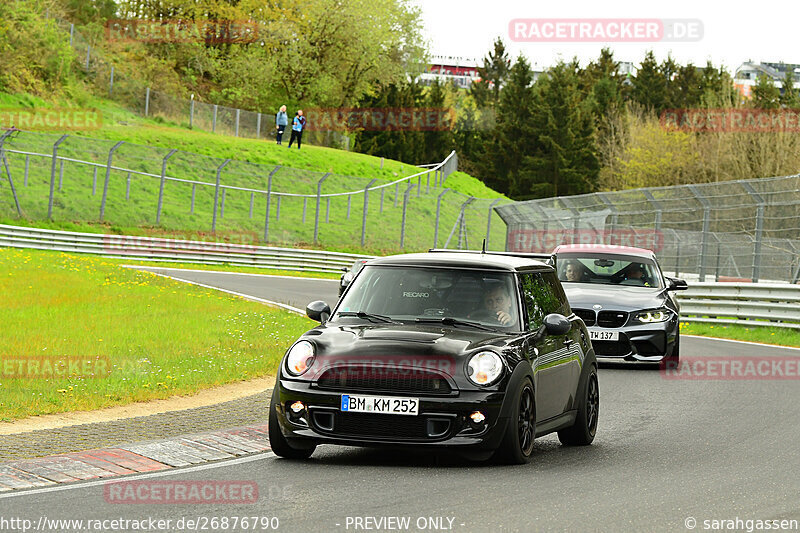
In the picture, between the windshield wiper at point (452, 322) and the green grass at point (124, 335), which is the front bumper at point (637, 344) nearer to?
the green grass at point (124, 335)

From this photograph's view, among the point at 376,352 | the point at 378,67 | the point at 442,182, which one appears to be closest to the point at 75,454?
the point at 376,352

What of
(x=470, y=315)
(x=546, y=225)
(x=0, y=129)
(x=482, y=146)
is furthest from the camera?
(x=482, y=146)

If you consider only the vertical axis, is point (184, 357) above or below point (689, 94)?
below

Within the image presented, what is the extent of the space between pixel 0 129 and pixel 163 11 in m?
36.2

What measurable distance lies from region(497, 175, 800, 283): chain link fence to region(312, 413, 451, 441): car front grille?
18.8 metres

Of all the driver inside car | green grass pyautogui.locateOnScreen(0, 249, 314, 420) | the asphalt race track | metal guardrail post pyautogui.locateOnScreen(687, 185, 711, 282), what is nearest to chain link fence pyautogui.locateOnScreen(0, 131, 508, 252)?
metal guardrail post pyautogui.locateOnScreen(687, 185, 711, 282)

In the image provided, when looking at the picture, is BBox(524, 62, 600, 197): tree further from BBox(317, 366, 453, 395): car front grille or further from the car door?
BBox(317, 366, 453, 395): car front grille

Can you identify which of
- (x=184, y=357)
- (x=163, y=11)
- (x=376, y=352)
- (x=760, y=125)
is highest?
(x=163, y=11)

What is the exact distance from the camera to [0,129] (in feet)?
161

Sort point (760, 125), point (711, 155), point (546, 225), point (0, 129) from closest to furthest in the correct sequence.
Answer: point (546, 225) < point (0, 129) < point (760, 125) < point (711, 155)

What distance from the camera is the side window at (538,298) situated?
381 inches

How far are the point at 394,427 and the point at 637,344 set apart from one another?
29.1 ft

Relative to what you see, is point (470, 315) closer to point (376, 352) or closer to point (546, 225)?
point (376, 352)

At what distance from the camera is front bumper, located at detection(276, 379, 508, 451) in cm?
845
